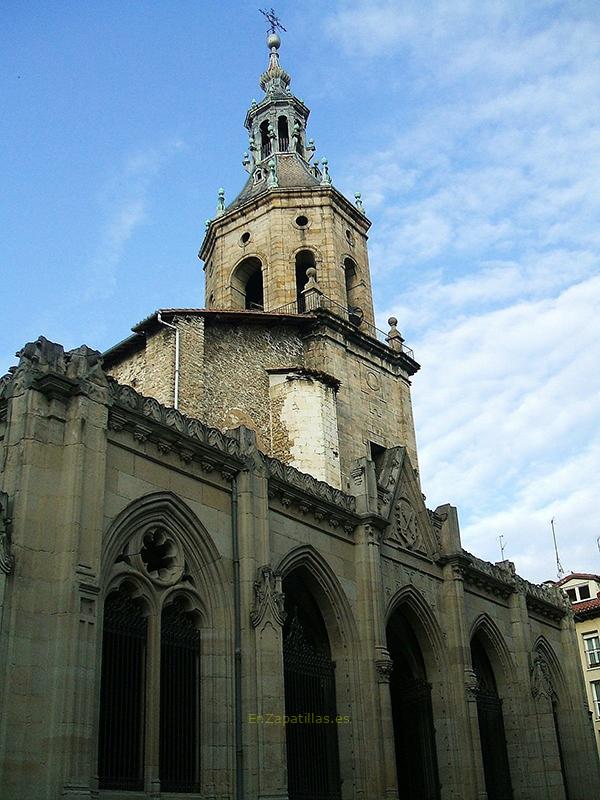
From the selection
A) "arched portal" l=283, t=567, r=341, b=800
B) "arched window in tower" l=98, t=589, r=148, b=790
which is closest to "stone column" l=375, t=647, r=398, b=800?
"arched portal" l=283, t=567, r=341, b=800

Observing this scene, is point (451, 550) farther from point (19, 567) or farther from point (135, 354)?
point (19, 567)

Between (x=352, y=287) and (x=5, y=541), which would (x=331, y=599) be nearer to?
(x=5, y=541)

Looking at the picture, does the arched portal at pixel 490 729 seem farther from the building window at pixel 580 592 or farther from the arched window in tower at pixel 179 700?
the building window at pixel 580 592

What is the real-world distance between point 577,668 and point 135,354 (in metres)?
18.8

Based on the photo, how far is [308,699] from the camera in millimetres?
21203

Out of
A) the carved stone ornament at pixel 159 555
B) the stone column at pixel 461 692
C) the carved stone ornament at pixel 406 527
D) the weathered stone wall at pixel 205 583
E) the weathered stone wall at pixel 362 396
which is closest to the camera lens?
the weathered stone wall at pixel 205 583

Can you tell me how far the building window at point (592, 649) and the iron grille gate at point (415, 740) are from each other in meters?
22.4

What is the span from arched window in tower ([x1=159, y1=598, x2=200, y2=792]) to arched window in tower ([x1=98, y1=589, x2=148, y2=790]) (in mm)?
589

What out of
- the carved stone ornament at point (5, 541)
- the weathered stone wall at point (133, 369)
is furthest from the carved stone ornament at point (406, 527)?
the carved stone ornament at point (5, 541)

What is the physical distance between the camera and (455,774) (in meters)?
24.6

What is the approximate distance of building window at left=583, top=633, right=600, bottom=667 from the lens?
45.2 metres

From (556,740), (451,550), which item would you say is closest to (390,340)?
(451,550)

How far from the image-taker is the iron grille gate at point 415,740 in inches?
981

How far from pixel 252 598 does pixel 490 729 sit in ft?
41.5
